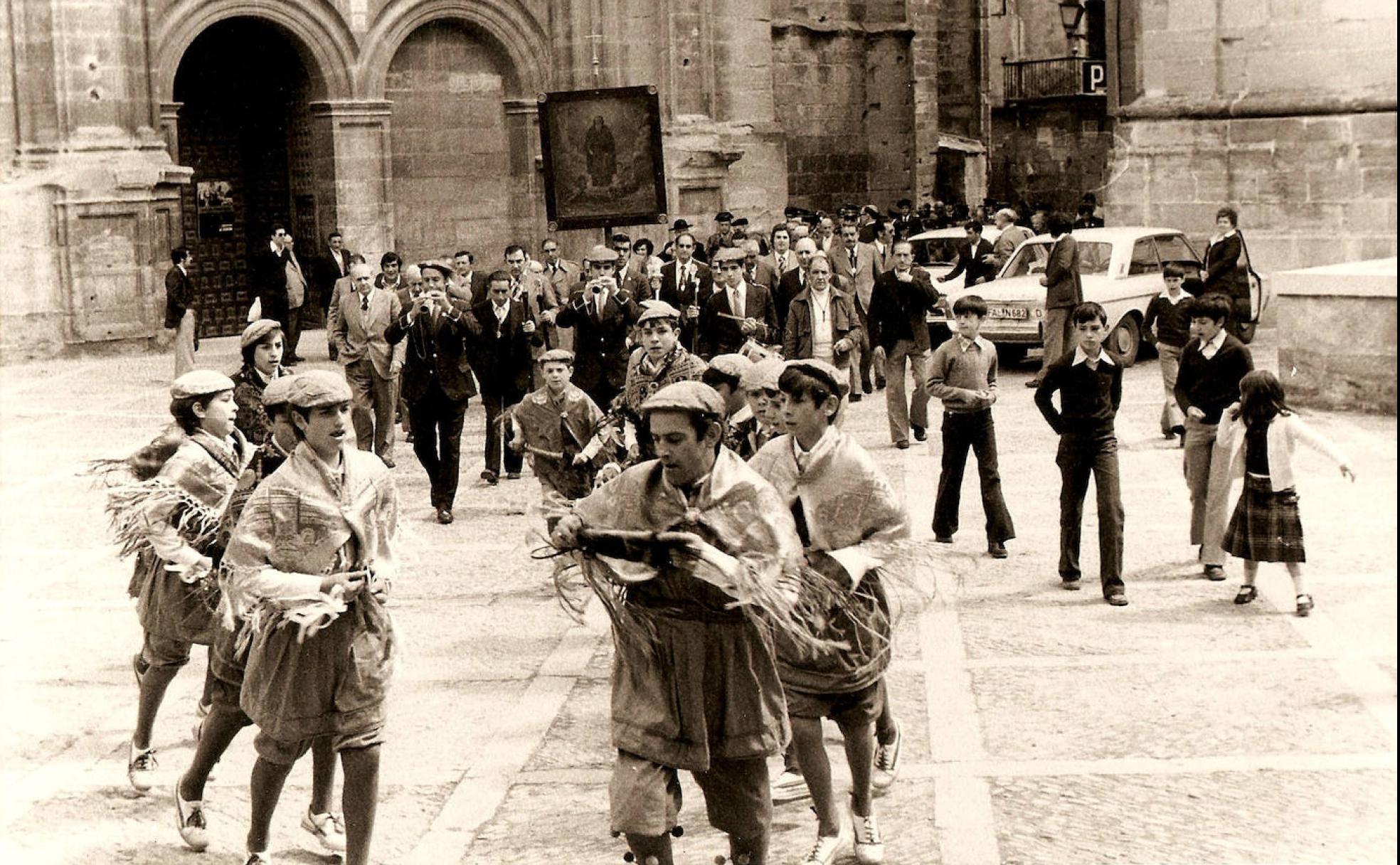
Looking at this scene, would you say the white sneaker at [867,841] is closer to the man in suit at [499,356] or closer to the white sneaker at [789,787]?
the white sneaker at [789,787]

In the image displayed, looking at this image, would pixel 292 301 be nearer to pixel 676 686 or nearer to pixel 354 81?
pixel 354 81

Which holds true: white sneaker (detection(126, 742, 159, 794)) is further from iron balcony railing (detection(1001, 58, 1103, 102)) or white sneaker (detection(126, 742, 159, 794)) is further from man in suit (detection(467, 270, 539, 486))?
iron balcony railing (detection(1001, 58, 1103, 102))

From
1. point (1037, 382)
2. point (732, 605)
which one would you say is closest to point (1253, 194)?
point (1037, 382)

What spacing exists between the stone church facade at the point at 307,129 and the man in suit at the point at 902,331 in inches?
396

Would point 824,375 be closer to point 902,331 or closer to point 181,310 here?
point 902,331

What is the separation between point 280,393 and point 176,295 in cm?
1473

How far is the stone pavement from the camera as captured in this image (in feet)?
23.3

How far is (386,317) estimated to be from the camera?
51.4 ft

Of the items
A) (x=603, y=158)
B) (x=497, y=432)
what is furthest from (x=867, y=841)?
(x=603, y=158)

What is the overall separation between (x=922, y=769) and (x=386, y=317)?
8.87 m

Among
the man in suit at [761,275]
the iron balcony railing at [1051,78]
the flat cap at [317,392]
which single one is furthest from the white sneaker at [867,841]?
the iron balcony railing at [1051,78]

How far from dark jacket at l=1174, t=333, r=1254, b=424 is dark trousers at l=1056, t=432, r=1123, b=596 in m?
0.61

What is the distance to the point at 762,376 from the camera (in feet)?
26.9

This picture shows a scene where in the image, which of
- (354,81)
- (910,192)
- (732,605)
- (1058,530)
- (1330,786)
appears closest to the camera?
(732,605)
